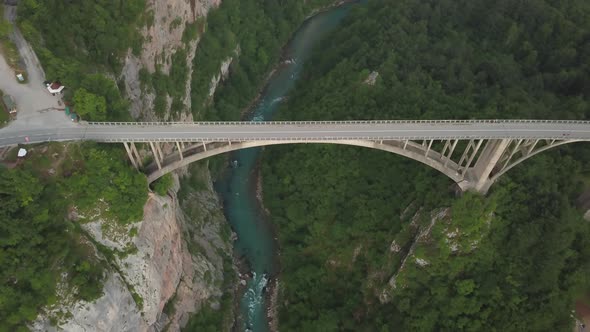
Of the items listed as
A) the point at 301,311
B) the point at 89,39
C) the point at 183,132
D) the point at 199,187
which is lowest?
the point at 301,311

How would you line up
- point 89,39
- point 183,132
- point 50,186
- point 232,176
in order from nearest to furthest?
1. point 50,186
2. point 183,132
3. point 89,39
4. point 232,176

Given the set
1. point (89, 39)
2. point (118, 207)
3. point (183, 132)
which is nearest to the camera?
point (118, 207)

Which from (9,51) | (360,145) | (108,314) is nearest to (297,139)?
(360,145)

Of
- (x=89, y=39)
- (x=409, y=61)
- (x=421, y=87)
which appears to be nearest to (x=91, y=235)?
(x=89, y=39)

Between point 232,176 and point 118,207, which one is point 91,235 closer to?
point 118,207

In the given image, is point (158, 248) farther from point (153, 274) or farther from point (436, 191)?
point (436, 191)

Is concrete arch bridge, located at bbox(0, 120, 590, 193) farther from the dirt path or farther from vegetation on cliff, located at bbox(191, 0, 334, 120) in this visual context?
vegetation on cliff, located at bbox(191, 0, 334, 120)

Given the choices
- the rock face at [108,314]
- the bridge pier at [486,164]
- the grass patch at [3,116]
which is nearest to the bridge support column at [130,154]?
the rock face at [108,314]

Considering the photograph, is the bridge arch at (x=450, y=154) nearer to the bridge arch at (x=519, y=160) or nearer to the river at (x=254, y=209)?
the bridge arch at (x=519, y=160)
